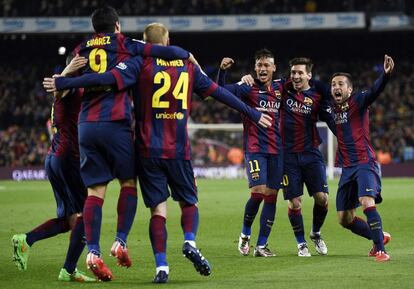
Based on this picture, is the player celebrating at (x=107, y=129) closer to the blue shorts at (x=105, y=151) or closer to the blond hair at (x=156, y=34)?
the blue shorts at (x=105, y=151)

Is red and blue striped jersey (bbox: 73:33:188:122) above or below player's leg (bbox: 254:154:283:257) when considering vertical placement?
above

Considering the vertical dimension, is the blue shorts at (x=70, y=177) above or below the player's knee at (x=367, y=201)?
above

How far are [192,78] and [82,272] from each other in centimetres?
219

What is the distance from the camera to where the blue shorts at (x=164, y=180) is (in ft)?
26.8

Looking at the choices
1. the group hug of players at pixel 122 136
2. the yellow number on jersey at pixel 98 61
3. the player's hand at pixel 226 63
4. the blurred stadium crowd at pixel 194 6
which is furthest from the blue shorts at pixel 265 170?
the blurred stadium crowd at pixel 194 6

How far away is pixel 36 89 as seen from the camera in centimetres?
4284

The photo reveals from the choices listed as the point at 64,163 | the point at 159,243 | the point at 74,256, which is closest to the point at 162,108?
the point at 159,243

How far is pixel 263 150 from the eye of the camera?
11.1 m

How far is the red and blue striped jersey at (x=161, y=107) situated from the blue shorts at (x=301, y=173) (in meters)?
3.18

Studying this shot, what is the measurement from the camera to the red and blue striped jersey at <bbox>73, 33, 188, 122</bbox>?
8094 millimetres

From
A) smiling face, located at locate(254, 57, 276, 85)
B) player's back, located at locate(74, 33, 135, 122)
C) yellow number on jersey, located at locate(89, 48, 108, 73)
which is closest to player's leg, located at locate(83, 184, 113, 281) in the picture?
player's back, located at locate(74, 33, 135, 122)

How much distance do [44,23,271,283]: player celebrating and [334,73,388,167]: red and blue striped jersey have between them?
7.96ft

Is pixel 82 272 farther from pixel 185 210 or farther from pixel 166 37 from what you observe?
pixel 166 37

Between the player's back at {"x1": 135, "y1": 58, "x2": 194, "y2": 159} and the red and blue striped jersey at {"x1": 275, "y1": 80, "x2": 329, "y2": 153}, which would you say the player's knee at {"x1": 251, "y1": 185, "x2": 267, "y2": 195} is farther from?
the player's back at {"x1": 135, "y1": 58, "x2": 194, "y2": 159}
